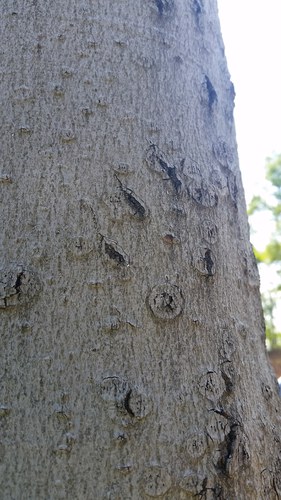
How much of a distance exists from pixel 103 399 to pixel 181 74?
639 mm

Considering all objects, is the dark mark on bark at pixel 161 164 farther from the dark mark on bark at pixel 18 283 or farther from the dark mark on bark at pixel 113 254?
the dark mark on bark at pixel 18 283

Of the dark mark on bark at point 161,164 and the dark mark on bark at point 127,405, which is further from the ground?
the dark mark on bark at point 161,164

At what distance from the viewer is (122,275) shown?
82 cm

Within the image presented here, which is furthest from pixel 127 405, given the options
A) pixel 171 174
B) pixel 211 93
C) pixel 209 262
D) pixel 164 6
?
pixel 164 6

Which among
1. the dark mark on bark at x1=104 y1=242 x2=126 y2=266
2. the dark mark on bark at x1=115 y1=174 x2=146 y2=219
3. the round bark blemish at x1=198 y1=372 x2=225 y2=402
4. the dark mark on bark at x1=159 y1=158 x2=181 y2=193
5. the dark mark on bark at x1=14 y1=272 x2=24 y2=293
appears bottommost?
the round bark blemish at x1=198 y1=372 x2=225 y2=402

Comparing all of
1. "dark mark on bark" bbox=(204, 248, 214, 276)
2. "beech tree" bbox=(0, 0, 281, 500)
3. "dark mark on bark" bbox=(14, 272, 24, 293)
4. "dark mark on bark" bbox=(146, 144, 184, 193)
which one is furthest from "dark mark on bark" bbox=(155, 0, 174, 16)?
"dark mark on bark" bbox=(14, 272, 24, 293)

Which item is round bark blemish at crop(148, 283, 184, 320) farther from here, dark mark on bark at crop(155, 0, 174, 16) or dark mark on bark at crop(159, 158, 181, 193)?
dark mark on bark at crop(155, 0, 174, 16)

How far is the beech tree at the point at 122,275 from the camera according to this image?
0.72m

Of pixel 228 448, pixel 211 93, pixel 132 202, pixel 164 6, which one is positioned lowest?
pixel 228 448

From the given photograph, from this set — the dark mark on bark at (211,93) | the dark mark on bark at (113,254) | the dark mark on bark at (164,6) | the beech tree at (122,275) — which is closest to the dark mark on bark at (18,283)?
the beech tree at (122,275)

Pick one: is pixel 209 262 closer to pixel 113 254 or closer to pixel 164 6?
pixel 113 254

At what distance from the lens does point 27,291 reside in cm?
79

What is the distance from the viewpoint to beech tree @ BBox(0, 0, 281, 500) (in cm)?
72

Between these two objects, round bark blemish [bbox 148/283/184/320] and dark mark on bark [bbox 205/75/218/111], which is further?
dark mark on bark [bbox 205/75/218/111]
